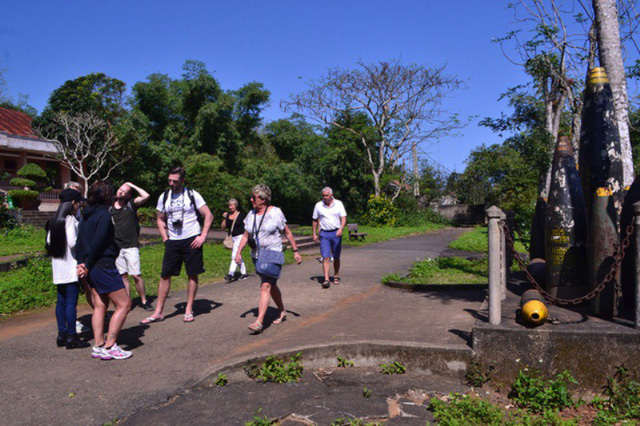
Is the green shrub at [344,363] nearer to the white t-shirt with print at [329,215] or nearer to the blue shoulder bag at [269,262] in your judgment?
the blue shoulder bag at [269,262]

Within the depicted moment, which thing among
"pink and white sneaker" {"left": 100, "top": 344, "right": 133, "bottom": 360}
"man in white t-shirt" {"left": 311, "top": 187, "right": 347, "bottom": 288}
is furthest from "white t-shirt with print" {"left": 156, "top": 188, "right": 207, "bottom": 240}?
"man in white t-shirt" {"left": 311, "top": 187, "right": 347, "bottom": 288}

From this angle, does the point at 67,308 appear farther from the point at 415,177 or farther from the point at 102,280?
the point at 415,177

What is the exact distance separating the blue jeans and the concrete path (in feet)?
0.84

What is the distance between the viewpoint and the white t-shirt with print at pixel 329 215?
868 cm

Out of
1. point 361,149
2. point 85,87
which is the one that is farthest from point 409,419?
point 85,87

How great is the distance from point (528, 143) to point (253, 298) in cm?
1715

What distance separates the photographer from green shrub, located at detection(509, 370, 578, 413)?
4117mm

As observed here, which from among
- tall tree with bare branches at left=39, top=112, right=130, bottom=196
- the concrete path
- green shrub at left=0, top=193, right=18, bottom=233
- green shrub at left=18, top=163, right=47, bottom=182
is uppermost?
tall tree with bare branches at left=39, top=112, right=130, bottom=196

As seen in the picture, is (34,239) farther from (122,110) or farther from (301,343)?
(122,110)

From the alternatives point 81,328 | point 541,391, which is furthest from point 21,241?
point 541,391

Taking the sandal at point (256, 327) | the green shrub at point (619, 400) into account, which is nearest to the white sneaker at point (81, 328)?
the sandal at point (256, 327)

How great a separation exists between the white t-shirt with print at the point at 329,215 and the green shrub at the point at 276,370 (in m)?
4.10

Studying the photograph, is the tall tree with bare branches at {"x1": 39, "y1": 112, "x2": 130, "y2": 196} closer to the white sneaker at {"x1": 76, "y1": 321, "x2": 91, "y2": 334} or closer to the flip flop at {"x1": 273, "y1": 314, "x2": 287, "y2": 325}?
the white sneaker at {"x1": 76, "y1": 321, "x2": 91, "y2": 334}

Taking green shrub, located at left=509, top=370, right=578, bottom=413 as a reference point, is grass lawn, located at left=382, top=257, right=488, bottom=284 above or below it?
above
